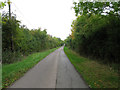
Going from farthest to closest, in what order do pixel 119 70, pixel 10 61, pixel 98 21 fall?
1. pixel 10 61
2. pixel 98 21
3. pixel 119 70

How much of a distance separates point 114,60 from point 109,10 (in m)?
4.12

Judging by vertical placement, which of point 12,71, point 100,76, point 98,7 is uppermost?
point 98,7

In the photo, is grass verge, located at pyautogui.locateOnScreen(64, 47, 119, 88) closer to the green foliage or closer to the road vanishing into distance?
the road vanishing into distance

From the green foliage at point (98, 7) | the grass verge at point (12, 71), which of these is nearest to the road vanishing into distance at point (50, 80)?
the grass verge at point (12, 71)

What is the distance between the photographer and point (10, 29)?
7.20 m

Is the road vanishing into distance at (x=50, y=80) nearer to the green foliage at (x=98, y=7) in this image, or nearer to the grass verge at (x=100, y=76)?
the grass verge at (x=100, y=76)

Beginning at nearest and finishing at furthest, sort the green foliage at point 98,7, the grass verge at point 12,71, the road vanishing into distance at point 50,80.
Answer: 1. the road vanishing into distance at point 50,80
2. the grass verge at point 12,71
3. the green foliage at point 98,7

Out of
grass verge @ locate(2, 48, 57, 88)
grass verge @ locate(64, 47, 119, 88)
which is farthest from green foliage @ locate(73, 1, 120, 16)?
Answer: grass verge @ locate(2, 48, 57, 88)

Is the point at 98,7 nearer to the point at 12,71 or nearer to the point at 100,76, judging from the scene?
the point at 100,76

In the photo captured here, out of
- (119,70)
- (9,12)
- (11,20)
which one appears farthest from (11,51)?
(119,70)

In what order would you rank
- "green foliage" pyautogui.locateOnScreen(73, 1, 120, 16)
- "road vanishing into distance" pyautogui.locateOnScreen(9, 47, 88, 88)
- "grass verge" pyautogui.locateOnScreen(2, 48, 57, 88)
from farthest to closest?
"green foliage" pyautogui.locateOnScreen(73, 1, 120, 16), "grass verge" pyautogui.locateOnScreen(2, 48, 57, 88), "road vanishing into distance" pyautogui.locateOnScreen(9, 47, 88, 88)

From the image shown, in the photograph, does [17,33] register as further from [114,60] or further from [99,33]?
[114,60]

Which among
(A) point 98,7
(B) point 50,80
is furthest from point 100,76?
(A) point 98,7

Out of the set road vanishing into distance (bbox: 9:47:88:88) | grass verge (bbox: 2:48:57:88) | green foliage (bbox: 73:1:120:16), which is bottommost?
road vanishing into distance (bbox: 9:47:88:88)
